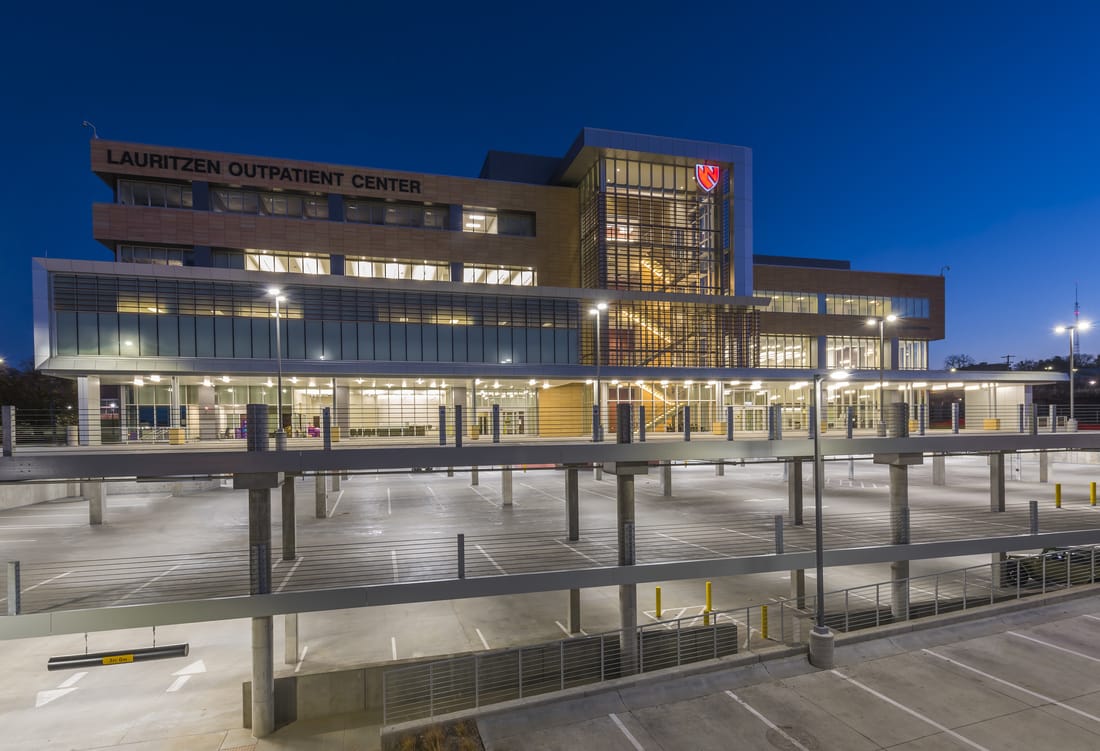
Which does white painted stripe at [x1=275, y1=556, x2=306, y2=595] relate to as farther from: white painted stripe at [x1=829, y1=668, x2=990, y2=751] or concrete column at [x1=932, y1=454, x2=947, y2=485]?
concrete column at [x1=932, y1=454, x2=947, y2=485]

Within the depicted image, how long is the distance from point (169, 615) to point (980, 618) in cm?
2289

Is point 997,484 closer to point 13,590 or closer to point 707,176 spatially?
point 13,590

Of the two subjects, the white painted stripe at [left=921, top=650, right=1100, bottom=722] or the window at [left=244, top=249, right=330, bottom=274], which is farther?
the window at [left=244, top=249, right=330, bottom=274]

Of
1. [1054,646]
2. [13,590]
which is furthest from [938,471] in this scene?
[13,590]

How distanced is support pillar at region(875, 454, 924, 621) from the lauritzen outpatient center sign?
145 ft

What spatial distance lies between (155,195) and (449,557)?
46284 millimetres

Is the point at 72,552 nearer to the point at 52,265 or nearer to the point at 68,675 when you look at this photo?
the point at 68,675

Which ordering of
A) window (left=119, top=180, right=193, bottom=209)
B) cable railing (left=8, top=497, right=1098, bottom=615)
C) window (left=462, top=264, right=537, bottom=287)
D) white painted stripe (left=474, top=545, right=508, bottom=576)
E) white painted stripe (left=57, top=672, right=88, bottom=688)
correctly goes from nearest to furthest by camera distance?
cable railing (left=8, top=497, right=1098, bottom=615) → white painted stripe (left=474, top=545, right=508, bottom=576) → white painted stripe (left=57, top=672, right=88, bottom=688) → window (left=119, top=180, right=193, bottom=209) → window (left=462, top=264, right=537, bottom=287)

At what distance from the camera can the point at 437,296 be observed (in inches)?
1598

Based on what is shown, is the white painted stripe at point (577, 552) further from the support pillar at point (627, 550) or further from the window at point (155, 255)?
the window at point (155, 255)

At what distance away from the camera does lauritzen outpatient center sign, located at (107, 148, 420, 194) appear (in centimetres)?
4497

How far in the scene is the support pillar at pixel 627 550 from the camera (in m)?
15.5

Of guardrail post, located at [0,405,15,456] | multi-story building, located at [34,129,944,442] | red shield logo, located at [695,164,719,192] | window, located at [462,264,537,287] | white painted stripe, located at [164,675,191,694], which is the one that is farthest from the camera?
window, located at [462,264,537,287]

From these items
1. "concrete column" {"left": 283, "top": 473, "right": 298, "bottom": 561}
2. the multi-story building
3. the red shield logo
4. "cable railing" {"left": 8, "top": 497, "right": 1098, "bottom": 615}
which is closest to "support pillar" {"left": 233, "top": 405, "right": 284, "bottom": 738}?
"cable railing" {"left": 8, "top": 497, "right": 1098, "bottom": 615}
